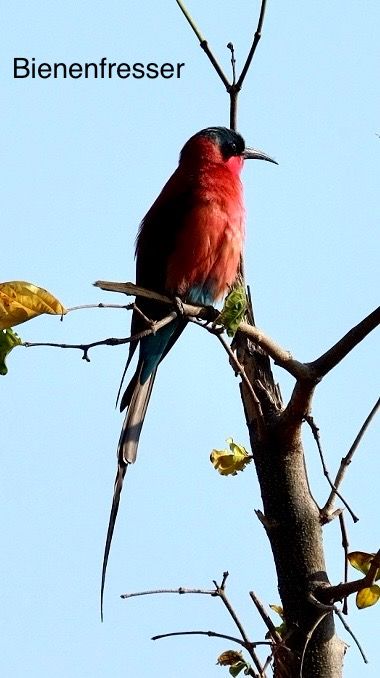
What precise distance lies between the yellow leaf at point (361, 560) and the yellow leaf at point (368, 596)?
0.18ft

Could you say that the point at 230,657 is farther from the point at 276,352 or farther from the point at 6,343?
the point at 6,343

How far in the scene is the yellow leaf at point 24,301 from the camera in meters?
2.04

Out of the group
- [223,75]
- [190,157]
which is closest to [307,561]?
[223,75]

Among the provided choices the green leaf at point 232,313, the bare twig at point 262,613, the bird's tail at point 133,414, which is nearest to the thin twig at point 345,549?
the bare twig at point 262,613

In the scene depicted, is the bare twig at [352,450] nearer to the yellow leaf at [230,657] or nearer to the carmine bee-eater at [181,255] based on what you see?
the yellow leaf at [230,657]

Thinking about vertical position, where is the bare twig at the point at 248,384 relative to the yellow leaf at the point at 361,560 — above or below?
above

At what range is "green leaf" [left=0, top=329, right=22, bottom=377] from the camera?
2074 millimetres

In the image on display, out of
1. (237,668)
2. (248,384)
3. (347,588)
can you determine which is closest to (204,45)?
(248,384)

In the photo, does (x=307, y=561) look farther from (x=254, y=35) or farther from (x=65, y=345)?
(x=254, y=35)

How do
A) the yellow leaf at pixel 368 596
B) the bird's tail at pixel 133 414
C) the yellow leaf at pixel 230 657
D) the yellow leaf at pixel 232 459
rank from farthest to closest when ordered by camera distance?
the bird's tail at pixel 133 414, the yellow leaf at pixel 232 459, the yellow leaf at pixel 230 657, the yellow leaf at pixel 368 596

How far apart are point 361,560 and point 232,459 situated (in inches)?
20.8

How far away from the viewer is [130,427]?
3418 millimetres

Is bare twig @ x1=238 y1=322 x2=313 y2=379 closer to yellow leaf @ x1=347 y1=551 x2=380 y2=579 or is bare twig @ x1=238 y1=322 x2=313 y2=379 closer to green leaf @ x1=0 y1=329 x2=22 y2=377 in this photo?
yellow leaf @ x1=347 y1=551 x2=380 y2=579

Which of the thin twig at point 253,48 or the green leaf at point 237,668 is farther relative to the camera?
the thin twig at point 253,48
